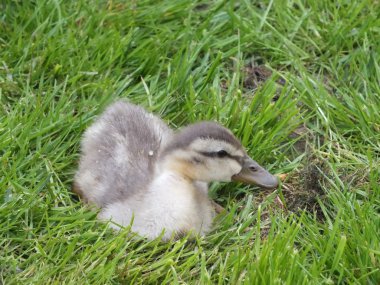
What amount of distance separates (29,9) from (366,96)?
1879 mm

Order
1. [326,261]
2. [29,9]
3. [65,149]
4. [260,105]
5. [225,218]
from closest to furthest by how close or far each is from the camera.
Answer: [326,261] → [225,218] → [65,149] → [260,105] → [29,9]

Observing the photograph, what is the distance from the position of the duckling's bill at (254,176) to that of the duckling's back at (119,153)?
0.40m

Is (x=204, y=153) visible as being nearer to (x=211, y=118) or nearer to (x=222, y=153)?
(x=222, y=153)

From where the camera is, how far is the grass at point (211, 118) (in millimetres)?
3957

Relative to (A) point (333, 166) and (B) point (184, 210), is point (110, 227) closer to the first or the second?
(B) point (184, 210)

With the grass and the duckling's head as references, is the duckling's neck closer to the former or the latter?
the duckling's head

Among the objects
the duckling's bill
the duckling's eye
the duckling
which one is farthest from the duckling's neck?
the duckling's bill

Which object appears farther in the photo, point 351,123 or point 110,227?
point 351,123

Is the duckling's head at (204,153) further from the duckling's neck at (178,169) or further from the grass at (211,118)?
the grass at (211,118)

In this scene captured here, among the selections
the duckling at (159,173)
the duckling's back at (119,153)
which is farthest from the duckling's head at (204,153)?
the duckling's back at (119,153)

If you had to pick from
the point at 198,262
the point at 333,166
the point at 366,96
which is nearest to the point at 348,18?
the point at 366,96

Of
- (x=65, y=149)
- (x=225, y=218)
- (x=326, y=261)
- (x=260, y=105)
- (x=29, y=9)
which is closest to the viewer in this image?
(x=326, y=261)

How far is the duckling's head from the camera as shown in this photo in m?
4.19

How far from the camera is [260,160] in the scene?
4688 mm
